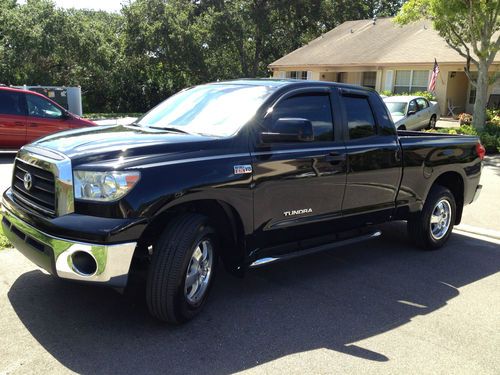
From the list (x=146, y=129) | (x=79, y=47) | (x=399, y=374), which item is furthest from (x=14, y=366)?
(x=79, y=47)

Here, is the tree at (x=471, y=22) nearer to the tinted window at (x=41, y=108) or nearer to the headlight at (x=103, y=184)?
the tinted window at (x=41, y=108)

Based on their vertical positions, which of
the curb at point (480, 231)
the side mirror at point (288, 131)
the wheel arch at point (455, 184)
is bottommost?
the curb at point (480, 231)

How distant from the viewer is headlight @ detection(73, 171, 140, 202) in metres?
3.62

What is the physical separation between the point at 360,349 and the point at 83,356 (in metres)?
1.99

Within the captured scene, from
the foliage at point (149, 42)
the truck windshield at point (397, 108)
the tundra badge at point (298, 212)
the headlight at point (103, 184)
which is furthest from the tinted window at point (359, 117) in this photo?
the foliage at point (149, 42)

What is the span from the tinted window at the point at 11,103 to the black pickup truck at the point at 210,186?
8.01 meters

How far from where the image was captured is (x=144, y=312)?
427 cm

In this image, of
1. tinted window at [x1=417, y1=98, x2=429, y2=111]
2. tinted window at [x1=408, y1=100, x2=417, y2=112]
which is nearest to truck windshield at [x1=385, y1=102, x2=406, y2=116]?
tinted window at [x1=408, y1=100, x2=417, y2=112]

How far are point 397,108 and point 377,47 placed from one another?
1365 cm

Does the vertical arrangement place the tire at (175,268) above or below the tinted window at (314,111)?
below

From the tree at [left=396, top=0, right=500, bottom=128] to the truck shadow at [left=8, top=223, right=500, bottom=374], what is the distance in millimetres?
12651

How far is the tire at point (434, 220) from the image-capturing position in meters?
6.33

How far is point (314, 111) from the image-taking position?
16.7 ft

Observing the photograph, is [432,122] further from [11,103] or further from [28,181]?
[28,181]
